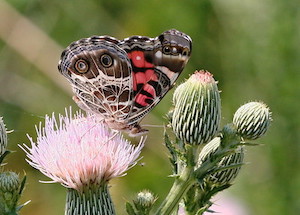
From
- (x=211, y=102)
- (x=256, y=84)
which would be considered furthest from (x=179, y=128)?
(x=256, y=84)

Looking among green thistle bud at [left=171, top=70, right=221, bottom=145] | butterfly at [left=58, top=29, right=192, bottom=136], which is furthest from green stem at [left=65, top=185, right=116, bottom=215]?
green thistle bud at [left=171, top=70, right=221, bottom=145]

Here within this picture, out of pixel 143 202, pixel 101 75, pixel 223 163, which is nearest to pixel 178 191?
pixel 143 202

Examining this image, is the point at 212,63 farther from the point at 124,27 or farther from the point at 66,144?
the point at 66,144

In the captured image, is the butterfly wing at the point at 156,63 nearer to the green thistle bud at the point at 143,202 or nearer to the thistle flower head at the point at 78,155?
the thistle flower head at the point at 78,155

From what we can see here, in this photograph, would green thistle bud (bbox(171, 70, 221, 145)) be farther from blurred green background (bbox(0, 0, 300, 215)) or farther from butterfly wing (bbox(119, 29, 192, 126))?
blurred green background (bbox(0, 0, 300, 215))

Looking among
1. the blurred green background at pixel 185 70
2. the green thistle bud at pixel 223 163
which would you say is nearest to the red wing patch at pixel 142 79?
the green thistle bud at pixel 223 163

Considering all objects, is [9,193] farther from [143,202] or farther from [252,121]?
[252,121]
